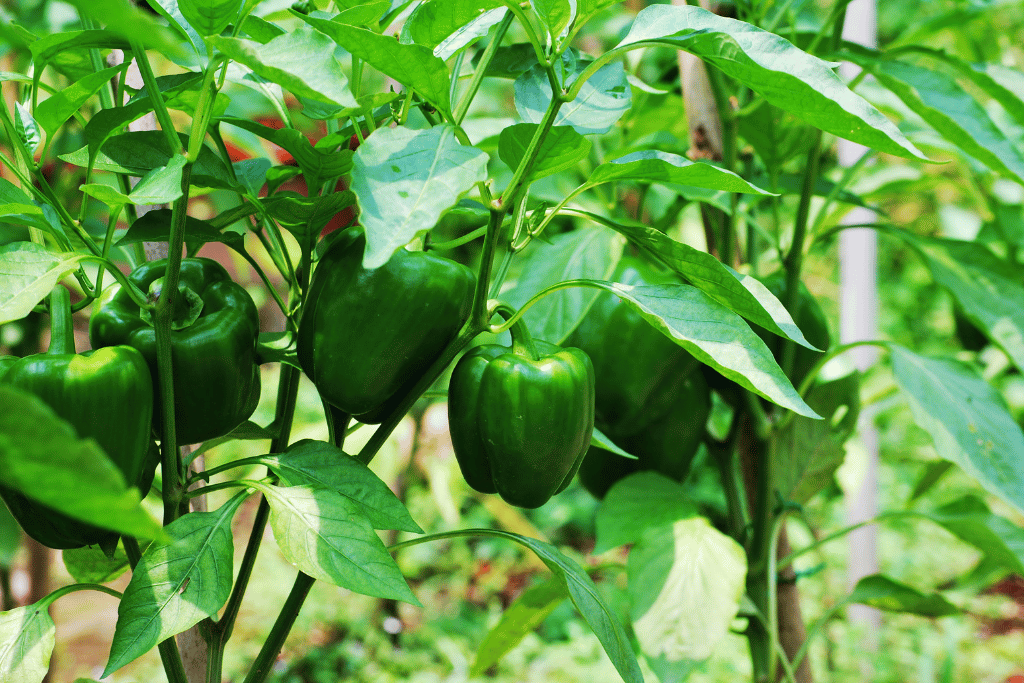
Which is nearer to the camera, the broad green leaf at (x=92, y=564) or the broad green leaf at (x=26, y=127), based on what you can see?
the broad green leaf at (x=26, y=127)

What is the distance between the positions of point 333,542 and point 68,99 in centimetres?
25

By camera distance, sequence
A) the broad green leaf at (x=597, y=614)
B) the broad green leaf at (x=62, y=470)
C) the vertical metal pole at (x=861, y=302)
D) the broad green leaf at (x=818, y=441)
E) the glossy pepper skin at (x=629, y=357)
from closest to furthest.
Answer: the broad green leaf at (x=62, y=470) → the broad green leaf at (x=597, y=614) → the glossy pepper skin at (x=629, y=357) → the broad green leaf at (x=818, y=441) → the vertical metal pole at (x=861, y=302)

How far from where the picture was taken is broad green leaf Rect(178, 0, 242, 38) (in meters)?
0.32

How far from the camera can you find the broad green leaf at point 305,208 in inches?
14.4

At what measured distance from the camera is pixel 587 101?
455 millimetres

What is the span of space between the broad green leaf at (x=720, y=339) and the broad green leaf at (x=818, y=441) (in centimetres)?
40

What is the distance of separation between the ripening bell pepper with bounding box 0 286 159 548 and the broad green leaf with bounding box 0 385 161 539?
0.43ft

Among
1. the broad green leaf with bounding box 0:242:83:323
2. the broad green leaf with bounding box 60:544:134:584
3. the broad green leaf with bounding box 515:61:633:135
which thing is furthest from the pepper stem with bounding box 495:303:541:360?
the broad green leaf with bounding box 60:544:134:584

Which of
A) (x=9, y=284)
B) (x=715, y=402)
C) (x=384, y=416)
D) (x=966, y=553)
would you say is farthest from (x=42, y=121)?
(x=966, y=553)

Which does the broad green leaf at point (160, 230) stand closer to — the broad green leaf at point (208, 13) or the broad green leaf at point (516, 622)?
the broad green leaf at point (208, 13)

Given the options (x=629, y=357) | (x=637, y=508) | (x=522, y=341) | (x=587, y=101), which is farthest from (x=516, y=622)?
(x=587, y=101)

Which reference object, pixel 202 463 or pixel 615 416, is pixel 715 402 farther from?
pixel 202 463

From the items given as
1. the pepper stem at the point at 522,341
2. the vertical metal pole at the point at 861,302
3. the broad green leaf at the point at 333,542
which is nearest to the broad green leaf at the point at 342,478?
the broad green leaf at the point at 333,542

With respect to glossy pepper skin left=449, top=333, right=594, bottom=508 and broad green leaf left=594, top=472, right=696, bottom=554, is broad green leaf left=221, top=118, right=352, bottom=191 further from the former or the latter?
broad green leaf left=594, top=472, right=696, bottom=554
